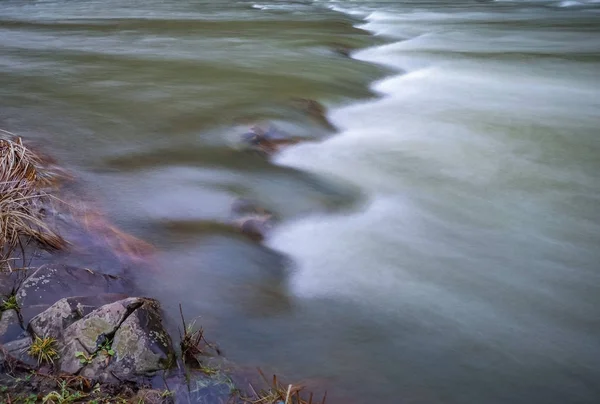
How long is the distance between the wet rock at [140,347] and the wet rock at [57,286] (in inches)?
20.5

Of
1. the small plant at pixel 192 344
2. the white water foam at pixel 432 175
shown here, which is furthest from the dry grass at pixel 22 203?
the white water foam at pixel 432 175

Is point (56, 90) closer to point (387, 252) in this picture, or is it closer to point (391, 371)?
point (387, 252)

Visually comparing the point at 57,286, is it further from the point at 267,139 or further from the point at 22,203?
the point at 267,139

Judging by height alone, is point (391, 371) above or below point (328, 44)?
below

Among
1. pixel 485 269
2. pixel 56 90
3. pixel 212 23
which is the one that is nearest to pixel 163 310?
pixel 485 269

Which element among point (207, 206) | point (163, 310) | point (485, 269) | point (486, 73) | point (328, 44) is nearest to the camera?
point (163, 310)

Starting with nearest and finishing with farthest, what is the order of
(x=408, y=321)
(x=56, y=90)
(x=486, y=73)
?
(x=408, y=321), (x=56, y=90), (x=486, y=73)

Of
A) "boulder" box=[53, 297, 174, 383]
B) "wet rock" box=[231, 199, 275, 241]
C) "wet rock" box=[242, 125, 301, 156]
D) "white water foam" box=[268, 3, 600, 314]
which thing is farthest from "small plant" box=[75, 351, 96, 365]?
"wet rock" box=[242, 125, 301, 156]

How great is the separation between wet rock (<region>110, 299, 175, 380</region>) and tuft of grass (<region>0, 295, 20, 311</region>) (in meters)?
0.66

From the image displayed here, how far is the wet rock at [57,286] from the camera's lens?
3008 mm

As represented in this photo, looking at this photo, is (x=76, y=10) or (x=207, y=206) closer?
(x=207, y=206)

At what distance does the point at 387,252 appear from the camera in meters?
4.33

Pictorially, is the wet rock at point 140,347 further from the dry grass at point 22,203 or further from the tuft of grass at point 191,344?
the dry grass at point 22,203

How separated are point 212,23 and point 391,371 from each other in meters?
12.3
